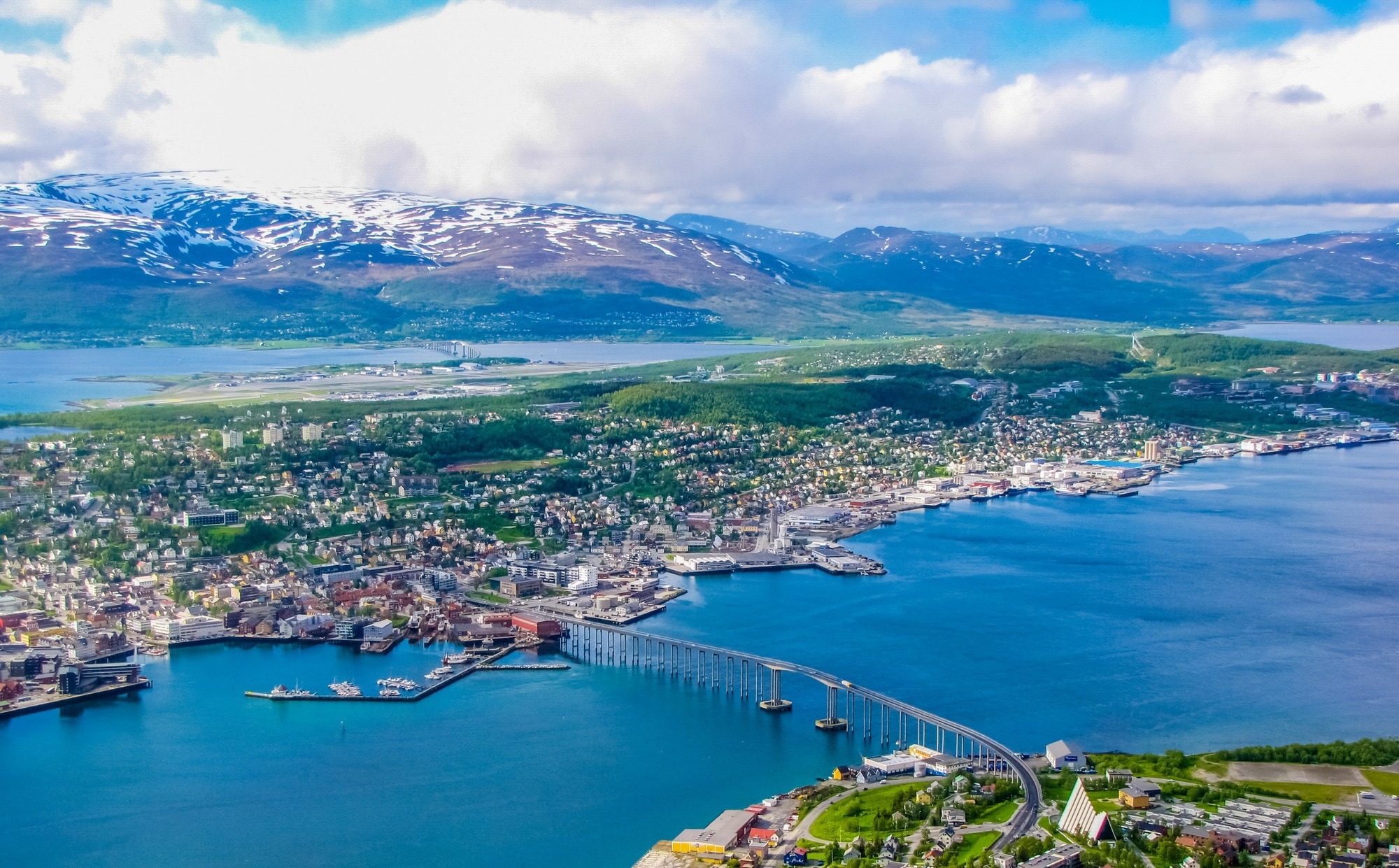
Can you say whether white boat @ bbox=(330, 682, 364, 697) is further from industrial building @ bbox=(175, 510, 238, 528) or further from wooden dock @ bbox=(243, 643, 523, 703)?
industrial building @ bbox=(175, 510, 238, 528)

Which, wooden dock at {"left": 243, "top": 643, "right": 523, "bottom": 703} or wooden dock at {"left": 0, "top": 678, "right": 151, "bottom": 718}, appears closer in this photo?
wooden dock at {"left": 0, "top": 678, "right": 151, "bottom": 718}

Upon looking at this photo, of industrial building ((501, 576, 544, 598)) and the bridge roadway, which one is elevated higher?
industrial building ((501, 576, 544, 598))

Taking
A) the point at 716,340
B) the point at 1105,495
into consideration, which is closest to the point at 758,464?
the point at 1105,495

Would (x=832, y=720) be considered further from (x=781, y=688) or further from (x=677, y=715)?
(x=677, y=715)

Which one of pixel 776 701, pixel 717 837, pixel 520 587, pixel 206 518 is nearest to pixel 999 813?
pixel 717 837

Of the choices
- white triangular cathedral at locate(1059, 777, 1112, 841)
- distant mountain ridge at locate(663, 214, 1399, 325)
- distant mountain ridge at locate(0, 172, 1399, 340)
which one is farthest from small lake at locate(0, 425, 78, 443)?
distant mountain ridge at locate(663, 214, 1399, 325)

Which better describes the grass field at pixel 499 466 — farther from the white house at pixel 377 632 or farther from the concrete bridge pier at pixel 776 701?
the concrete bridge pier at pixel 776 701
